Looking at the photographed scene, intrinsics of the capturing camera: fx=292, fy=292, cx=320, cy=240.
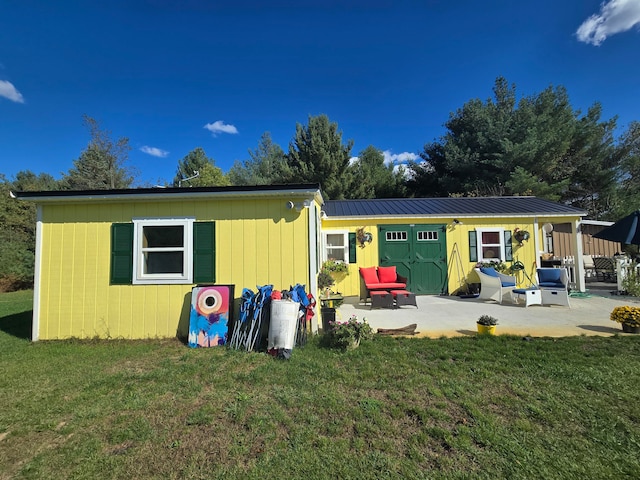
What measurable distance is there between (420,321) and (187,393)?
13.8 ft

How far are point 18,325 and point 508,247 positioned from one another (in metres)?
12.7

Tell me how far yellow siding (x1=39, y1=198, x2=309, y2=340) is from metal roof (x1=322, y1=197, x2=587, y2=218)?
394 cm

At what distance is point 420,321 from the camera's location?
5.63 meters

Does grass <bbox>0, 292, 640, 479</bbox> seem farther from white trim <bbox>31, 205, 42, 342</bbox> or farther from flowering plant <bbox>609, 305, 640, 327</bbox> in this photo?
white trim <bbox>31, 205, 42, 342</bbox>

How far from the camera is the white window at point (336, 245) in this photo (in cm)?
895

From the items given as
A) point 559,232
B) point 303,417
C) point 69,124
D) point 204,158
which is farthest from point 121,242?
point 204,158

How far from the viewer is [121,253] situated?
5094 mm

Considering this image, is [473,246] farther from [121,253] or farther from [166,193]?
[121,253]

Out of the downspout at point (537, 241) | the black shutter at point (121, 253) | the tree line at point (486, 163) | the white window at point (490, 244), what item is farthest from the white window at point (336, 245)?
the tree line at point (486, 163)

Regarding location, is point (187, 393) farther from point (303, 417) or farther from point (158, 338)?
point (158, 338)

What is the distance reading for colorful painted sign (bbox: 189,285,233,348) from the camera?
4648 mm

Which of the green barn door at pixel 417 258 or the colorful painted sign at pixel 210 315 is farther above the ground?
the green barn door at pixel 417 258

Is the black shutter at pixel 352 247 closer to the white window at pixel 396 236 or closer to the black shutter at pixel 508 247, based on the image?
the white window at pixel 396 236

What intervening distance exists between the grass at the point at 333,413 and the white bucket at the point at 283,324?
24 centimetres
